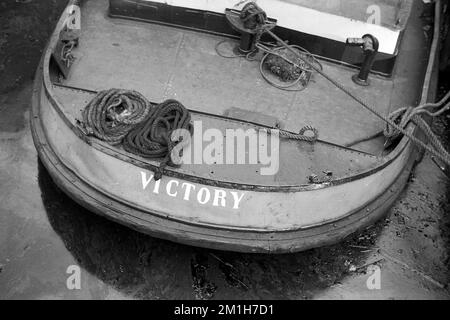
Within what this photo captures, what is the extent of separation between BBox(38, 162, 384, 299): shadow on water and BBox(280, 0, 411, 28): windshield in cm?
240

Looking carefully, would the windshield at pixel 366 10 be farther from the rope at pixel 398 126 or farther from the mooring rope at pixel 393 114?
the rope at pixel 398 126

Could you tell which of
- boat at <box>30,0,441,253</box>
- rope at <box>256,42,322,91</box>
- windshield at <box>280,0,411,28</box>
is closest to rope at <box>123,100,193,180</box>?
boat at <box>30,0,441,253</box>

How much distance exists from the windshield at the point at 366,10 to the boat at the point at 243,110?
15mm

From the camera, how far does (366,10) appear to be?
5672mm

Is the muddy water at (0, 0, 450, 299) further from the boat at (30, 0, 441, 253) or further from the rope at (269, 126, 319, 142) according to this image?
the rope at (269, 126, 319, 142)

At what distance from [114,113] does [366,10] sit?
2794 mm

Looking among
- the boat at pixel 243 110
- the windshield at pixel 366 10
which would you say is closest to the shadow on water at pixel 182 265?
the boat at pixel 243 110

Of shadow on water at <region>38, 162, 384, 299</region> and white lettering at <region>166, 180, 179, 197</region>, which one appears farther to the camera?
shadow on water at <region>38, 162, 384, 299</region>

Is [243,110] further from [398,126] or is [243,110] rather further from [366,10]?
[366,10]

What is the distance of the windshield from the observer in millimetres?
5594

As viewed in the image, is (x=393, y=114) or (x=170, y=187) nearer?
(x=170, y=187)

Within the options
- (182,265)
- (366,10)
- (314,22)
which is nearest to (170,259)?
(182,265)

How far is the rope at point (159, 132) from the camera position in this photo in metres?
4.50
